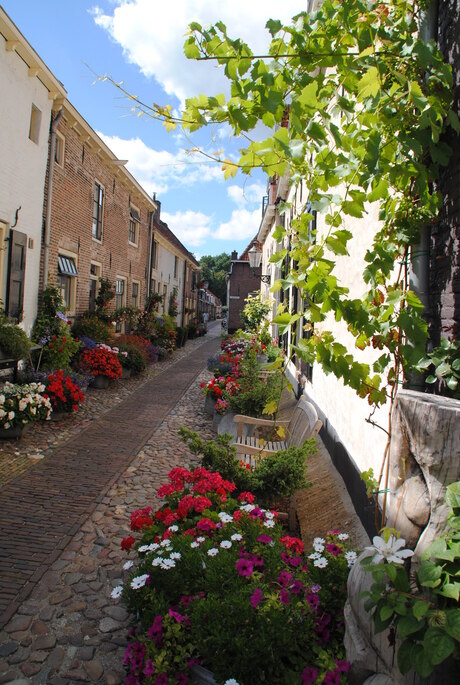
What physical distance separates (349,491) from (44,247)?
8733mm

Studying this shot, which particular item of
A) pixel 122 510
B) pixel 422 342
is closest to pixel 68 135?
pixel 122 510

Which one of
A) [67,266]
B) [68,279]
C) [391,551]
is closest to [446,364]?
[391,551]

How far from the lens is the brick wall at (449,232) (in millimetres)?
2023

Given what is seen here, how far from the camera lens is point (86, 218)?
12234 millimetres

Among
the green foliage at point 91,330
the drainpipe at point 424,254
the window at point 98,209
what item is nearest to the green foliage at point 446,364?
the drainpipe at point 424,254

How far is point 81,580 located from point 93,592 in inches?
7.3

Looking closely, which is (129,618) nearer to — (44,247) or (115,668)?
(115,668)

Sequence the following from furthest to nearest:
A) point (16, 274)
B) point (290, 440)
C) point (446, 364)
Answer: point (16, 274)
point (290, 440)
point (446, 364)

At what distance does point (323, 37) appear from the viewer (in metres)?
2.02

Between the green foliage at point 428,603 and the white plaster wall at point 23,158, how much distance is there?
27.7ft

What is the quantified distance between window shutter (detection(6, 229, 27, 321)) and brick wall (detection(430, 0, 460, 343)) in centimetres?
794

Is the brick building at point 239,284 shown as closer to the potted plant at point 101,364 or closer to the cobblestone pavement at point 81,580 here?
the potted plant at point 101,364

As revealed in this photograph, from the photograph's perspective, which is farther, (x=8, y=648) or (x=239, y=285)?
(x=239, y=285)

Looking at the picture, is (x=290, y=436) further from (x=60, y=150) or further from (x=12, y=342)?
(x=60, y=150)
